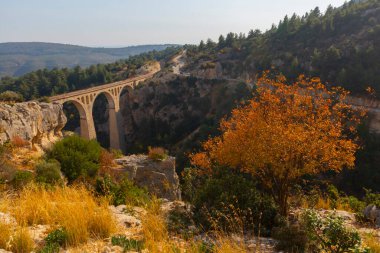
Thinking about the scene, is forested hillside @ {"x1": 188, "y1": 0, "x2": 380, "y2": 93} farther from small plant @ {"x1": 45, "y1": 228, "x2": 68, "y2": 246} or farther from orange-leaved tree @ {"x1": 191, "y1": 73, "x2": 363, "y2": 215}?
small plant @ {"x1": 45, "y1": 228, "x2": 68, "y2": 246}

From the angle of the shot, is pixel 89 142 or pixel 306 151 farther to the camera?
pixel 89 142

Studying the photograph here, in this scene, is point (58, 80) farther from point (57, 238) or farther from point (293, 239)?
point (293, 239)

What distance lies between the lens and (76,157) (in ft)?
56.6

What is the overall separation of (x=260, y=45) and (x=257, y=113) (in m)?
74.8

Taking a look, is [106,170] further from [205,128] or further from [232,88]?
[232,88]

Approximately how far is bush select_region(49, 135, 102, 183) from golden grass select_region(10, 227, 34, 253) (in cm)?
1140

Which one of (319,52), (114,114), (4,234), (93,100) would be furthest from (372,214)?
(114,114)

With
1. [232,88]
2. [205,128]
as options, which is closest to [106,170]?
[205,128]

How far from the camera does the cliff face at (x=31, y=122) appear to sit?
2061 cm

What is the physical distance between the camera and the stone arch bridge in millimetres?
51125

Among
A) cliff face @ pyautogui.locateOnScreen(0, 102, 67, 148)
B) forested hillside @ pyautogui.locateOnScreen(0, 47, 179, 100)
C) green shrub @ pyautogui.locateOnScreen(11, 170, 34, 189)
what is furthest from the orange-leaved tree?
forested hillside @ pyautogui.locateOnScreen(0, 47, 179, 100)

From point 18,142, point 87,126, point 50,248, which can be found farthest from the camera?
point 87,126

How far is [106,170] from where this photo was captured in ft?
64.4

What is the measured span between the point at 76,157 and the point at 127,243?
1256 cm
